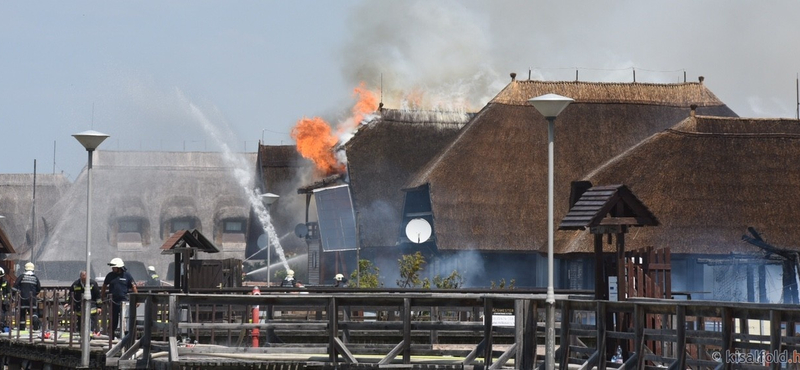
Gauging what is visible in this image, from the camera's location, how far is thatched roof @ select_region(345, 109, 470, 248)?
70.2 meters

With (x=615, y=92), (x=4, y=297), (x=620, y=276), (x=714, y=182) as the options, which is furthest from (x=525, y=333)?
(x=615, y=92)

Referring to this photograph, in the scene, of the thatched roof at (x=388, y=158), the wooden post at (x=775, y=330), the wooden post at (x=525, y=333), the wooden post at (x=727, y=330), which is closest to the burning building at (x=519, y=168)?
the thatched roof at (x=388, y=158)

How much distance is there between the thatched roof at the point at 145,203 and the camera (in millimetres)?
118062

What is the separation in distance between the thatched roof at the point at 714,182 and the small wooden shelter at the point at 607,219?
24777 mm

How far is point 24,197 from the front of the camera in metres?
132

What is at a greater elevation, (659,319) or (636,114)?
(636,114)

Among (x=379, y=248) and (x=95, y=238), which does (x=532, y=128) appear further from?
(x=95, y=238)

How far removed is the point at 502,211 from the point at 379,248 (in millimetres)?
7715

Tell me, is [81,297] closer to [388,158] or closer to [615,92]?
[388,158]

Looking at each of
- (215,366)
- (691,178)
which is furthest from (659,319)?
(691,178)

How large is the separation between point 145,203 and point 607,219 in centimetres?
9590

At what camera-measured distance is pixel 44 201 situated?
131125mm

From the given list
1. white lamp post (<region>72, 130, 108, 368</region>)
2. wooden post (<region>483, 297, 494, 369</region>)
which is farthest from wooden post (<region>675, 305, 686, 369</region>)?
white lamp post (<region>72, 130, 108, 368</region>)

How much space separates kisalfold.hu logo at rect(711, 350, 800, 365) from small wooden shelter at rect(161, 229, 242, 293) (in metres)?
18.4
